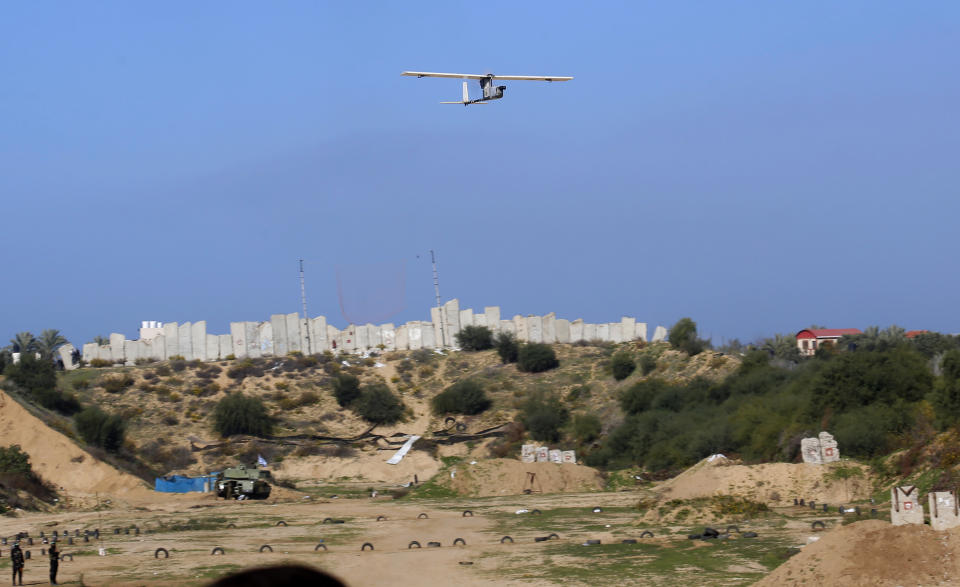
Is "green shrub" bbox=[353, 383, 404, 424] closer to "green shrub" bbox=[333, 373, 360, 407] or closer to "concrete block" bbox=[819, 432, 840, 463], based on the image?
"green shrub" bbox=[333, 373, 360, 407]

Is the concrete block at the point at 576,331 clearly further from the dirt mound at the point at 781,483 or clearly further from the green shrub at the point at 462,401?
the dirt mound at the point at 781,483

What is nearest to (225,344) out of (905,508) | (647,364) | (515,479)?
(647,364)

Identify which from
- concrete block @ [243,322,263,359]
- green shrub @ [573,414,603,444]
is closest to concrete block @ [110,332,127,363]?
concrete block @ [243,322,263,359]

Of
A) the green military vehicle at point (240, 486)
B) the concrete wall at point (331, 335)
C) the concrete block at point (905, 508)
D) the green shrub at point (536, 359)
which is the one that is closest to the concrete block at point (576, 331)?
the concrete wall at point (331, 335)

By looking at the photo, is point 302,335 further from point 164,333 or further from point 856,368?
point 856,368

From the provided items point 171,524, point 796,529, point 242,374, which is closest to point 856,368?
point 796,529

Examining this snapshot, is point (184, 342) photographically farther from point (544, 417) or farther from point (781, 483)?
point (781, 483)
